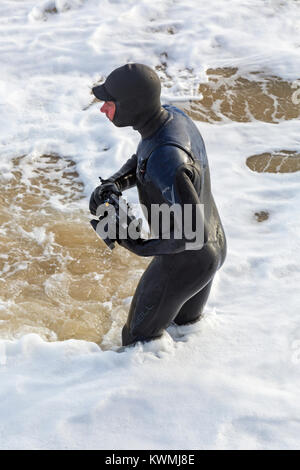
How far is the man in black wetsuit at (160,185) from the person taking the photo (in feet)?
8.48

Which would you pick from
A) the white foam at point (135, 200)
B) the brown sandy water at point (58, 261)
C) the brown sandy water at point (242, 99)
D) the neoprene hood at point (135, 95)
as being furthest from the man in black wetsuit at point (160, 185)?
the brown sandy water at point (242, 99)

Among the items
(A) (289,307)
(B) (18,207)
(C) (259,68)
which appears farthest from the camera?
(C) (259,68)

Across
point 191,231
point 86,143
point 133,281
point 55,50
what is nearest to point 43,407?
point 191,231

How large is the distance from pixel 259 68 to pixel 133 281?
4836mm

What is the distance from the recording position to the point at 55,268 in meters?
4.45

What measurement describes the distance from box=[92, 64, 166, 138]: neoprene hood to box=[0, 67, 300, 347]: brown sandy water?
1.58 metres

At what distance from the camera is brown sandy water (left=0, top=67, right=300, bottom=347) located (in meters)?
3.85

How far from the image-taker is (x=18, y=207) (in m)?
5.16

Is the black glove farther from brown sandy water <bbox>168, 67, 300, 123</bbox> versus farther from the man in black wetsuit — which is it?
brown sandy water <bbox>168, 67, 300, 123</bbox>

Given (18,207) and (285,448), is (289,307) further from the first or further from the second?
(18,207)

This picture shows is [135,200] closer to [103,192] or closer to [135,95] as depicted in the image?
[103,192]
